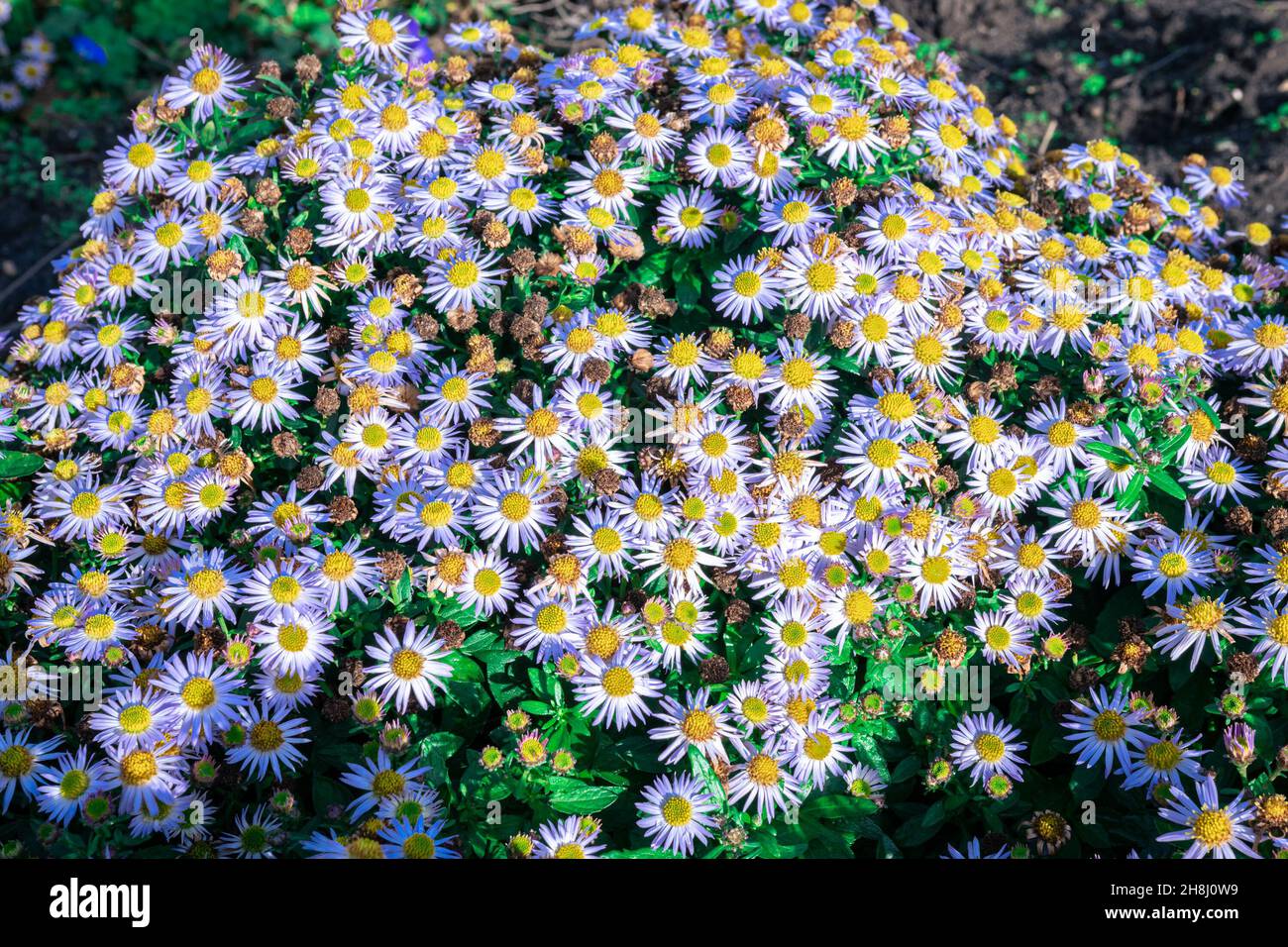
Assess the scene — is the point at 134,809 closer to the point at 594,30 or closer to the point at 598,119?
the point at 598,119

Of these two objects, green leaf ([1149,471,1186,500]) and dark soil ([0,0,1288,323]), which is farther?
dark soil ([0,0,1288,323])

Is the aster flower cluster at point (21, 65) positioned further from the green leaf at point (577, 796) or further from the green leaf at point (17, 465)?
the green leaf at point (577, 796)

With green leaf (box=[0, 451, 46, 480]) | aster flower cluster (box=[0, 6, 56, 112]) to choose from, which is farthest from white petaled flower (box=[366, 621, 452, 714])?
aster flower cluster (box=[0, 6, 56, 112])

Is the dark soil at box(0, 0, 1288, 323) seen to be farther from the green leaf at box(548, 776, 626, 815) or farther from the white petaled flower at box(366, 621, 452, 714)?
the green leaf at box(548, 776, 626, 815)

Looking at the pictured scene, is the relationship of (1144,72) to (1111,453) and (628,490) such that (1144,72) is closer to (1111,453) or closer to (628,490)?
(1111,453)

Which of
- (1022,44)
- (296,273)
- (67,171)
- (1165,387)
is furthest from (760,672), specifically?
(67,171)

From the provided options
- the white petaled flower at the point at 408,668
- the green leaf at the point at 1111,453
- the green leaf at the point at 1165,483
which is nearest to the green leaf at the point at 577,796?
the white petaled flower at the point at 408,668
